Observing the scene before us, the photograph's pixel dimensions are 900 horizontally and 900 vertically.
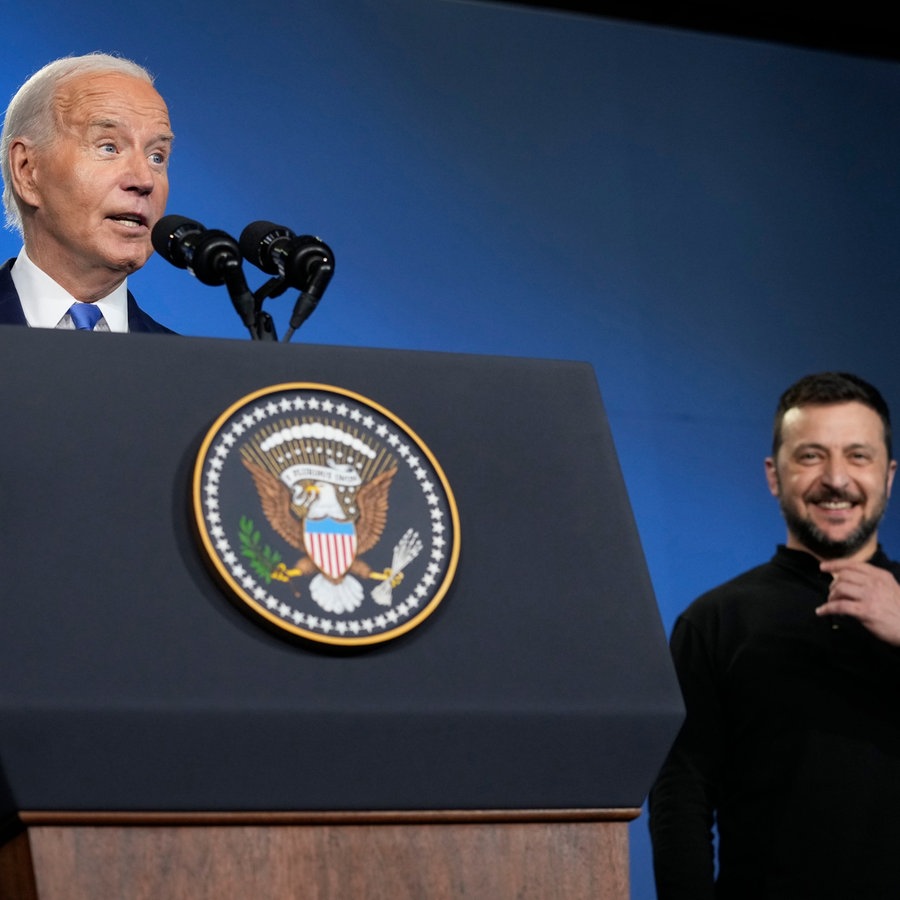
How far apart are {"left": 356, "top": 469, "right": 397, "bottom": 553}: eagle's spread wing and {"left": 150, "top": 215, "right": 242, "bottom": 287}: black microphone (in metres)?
0.28

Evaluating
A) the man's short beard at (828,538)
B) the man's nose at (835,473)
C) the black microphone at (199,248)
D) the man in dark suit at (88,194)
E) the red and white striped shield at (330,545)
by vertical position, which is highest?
the man in dark suit at (88,194)

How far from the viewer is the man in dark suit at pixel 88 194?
1823 mm

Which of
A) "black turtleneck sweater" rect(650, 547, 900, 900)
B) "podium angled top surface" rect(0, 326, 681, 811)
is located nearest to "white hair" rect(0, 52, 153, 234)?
"podium angled top surface" rect(0, 326, 681, 811)

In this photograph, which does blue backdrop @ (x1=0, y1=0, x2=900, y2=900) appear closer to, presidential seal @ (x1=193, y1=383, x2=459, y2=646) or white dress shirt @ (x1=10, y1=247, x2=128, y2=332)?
white dress shirt @ (x1=10, y1=247, x2=128, y2=332)

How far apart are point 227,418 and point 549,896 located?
1.35 feet

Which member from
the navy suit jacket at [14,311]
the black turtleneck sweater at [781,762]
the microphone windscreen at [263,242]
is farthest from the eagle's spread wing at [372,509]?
the black turtleneck sweater at [781,762]

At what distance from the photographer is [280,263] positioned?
139 cm

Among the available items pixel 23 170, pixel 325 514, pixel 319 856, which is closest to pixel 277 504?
pixel 325 514

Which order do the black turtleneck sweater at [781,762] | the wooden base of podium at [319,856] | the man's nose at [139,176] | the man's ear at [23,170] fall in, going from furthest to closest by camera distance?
the black turtleneck sweater at [781,762] < the man's ear at [23,170] < the man's nose at [139,176] < the wooden base of podium at [319,856]

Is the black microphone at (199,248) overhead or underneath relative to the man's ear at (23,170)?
underneath

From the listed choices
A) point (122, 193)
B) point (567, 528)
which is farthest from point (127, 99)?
point (567, 528)

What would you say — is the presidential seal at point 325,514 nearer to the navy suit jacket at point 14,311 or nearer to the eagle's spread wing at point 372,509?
the eagle's spread wing at point 372,509

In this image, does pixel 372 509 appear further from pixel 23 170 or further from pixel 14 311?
pixel 23 170

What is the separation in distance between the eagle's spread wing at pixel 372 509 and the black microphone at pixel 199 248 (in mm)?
284
